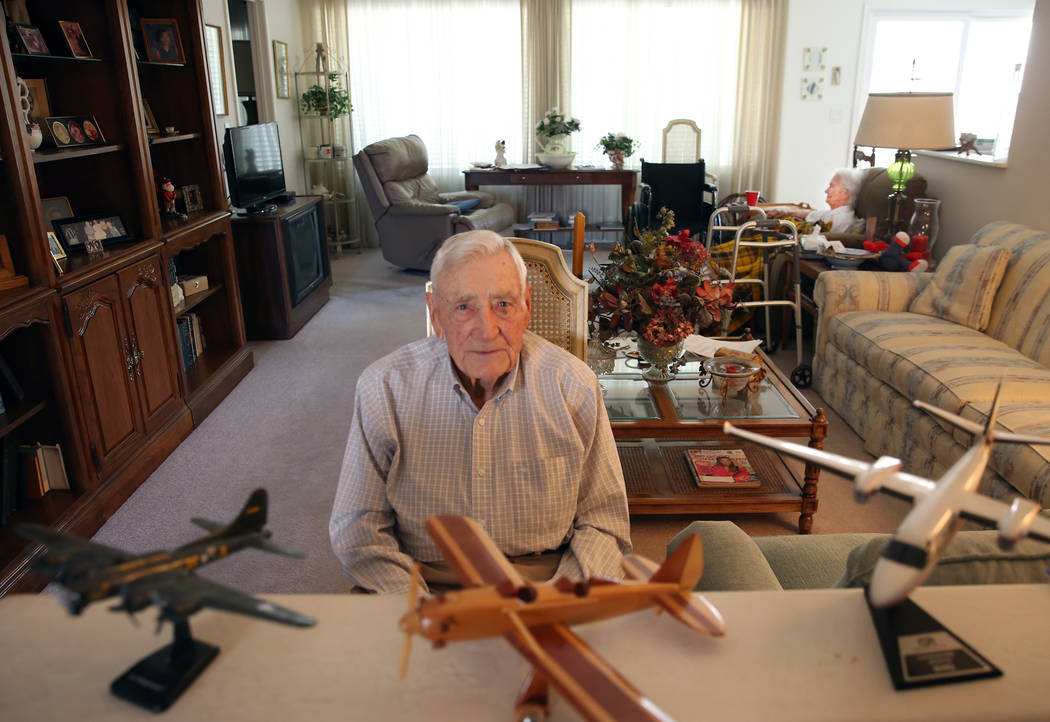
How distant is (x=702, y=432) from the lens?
2.36 meters

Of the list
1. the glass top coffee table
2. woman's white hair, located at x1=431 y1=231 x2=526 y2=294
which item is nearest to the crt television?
the glass top coffee table

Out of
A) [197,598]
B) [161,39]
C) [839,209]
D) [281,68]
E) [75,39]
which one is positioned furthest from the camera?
[281,68]

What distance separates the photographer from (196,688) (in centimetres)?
63

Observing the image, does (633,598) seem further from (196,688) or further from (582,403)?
(582,403)

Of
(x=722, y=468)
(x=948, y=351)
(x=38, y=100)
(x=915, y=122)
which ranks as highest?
(x=38, y=100)

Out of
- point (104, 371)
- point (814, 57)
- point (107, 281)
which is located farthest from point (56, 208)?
point (814, 57)

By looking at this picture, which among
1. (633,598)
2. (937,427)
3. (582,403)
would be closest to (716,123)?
(937,427)

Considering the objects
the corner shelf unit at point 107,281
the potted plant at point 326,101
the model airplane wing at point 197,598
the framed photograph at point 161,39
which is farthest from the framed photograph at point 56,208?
the potted plant at point 326,101

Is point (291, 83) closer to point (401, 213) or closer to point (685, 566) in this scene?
point (401, 213)

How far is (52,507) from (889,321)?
331 centimetres

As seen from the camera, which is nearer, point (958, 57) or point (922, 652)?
point (922, 652)

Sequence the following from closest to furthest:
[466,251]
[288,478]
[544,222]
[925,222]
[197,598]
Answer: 1. [197,598]
2. [466,251]
3. [288,478]
4. [925,222]
5. [544,222]

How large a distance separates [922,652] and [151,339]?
9.80 ft

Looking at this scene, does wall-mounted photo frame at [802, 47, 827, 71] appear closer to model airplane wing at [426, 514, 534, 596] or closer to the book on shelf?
the book on shelf
